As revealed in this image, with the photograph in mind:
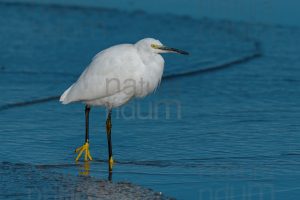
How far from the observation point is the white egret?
7898 millimetres

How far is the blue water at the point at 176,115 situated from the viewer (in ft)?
23.9

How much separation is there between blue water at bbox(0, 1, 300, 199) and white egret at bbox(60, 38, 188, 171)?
47cm

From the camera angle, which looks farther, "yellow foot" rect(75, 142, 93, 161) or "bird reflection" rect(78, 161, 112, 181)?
"yellow foot" rect(75, 142, 93, 161)

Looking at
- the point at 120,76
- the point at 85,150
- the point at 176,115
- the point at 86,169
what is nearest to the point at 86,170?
the point at 86,169

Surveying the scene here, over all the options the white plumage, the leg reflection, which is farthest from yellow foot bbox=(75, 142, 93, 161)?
the white plumage

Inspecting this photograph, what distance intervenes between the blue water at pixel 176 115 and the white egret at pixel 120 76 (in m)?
0.47

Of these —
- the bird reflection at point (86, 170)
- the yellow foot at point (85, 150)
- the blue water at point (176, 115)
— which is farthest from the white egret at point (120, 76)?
the blue water at point (176, 115)

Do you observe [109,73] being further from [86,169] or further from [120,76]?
[86,169]

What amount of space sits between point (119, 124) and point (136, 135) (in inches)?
22.8

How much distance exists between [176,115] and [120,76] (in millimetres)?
1943

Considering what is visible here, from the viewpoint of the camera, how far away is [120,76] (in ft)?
26.3

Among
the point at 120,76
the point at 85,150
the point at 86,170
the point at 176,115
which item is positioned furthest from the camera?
the point at 176,115

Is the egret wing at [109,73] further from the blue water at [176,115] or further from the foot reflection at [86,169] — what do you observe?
the foot reflection at [86,169]

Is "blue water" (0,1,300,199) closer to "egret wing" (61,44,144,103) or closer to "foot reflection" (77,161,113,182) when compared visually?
"foot reflection" (77,161,113,182)
